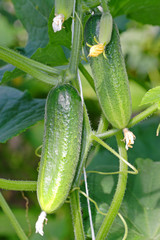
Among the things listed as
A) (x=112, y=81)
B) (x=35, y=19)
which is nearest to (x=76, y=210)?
(x=112, y=81)

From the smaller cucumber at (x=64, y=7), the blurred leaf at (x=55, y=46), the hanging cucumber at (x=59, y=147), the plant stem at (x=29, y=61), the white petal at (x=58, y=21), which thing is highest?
the smaller cucumber at (x=64, y=7)

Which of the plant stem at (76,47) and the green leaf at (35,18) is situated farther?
the green leaf at (35,18)

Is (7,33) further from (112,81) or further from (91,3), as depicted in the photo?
(112,81)

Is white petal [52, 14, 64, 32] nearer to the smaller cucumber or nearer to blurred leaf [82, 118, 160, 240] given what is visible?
the smaller cucumber

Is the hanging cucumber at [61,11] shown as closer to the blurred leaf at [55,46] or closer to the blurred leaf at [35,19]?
the blurred leaf at [55,46]

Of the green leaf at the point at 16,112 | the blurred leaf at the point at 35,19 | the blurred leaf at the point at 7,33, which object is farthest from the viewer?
the blurred leaf at the point at 7,33

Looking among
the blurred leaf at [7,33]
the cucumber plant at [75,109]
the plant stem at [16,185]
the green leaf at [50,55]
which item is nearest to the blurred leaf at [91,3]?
the cucumber plant at [75,109]

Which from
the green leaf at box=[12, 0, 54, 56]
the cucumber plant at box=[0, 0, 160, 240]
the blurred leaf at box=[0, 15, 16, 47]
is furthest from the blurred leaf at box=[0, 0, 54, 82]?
the blurred leaf at box=[0, 15, 16, 47]

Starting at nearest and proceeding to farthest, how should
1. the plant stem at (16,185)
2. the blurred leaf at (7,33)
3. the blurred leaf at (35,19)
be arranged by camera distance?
the plant stem at (16,185) → the blurred leaf at (35,19) → the blurred leaf at (7,33)
